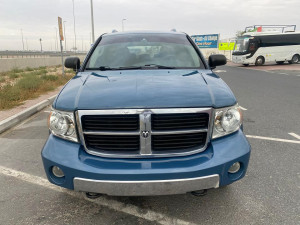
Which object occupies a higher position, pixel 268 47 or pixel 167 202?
pixel 268 47

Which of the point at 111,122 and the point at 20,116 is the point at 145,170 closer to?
the point at 111,122

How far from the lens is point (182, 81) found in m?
2.60

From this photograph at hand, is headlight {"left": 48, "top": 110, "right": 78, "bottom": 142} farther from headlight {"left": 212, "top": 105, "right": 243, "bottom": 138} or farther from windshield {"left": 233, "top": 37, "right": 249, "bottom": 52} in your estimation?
windshield {"left": 233, "top": 37, "right": 249, "bottom": 52}

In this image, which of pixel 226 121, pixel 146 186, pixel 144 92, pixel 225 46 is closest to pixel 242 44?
pixel 225 46

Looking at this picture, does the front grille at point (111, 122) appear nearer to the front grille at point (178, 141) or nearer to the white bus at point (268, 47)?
the front grille at point (178, 141)

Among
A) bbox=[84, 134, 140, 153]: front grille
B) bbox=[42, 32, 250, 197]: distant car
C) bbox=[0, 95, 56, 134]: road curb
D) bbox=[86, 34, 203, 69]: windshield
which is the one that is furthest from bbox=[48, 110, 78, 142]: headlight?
bbox=[0, 95, 56, 134]: road curb

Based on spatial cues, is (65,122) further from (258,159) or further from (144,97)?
(258,159)

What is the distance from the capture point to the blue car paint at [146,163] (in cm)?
201

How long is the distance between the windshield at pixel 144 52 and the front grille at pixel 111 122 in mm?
1307

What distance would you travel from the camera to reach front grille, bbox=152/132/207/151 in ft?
7.19

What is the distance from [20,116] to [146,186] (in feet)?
16.9

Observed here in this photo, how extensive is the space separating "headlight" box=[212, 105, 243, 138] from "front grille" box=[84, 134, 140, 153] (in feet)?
2.36

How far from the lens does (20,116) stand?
610cm

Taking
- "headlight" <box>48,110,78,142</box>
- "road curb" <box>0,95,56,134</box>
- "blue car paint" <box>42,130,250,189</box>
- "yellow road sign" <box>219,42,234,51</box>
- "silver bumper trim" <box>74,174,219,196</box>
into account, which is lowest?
"road curb" <box>0,95,56,134</box>
